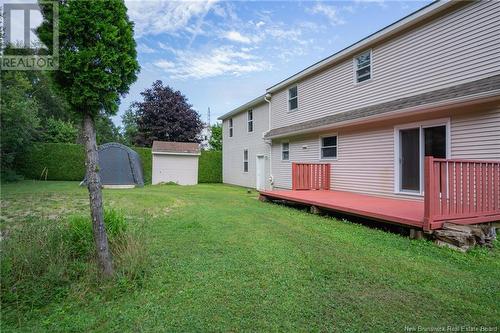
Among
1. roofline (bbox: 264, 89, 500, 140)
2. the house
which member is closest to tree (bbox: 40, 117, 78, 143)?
the house

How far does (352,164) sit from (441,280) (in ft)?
21.4

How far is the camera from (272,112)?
1479cm

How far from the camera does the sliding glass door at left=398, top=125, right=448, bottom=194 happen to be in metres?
7.08

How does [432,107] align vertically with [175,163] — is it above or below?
above

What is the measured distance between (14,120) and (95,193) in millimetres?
14248

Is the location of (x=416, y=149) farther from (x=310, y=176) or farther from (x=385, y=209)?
(x=310, y=176)

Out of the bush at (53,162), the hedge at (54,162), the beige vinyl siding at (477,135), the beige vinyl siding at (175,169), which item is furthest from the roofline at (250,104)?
the beige vinyl siding at (477,135)

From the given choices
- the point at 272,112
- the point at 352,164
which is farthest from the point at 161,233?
the point at 272,112

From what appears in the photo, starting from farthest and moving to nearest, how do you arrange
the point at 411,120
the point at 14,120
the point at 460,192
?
1. the point at 14,120
2. the point at 411,120
3. the point at 460,192

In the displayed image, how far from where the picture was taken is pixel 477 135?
622 centimetres

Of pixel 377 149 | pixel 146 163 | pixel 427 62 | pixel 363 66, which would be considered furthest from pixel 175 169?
pixel 427 62

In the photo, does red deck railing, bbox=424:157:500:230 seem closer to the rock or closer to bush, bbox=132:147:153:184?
the rock

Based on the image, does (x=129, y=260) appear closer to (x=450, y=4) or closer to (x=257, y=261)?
(x=257, y=261)

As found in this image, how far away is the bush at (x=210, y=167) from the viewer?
68.5 ft
